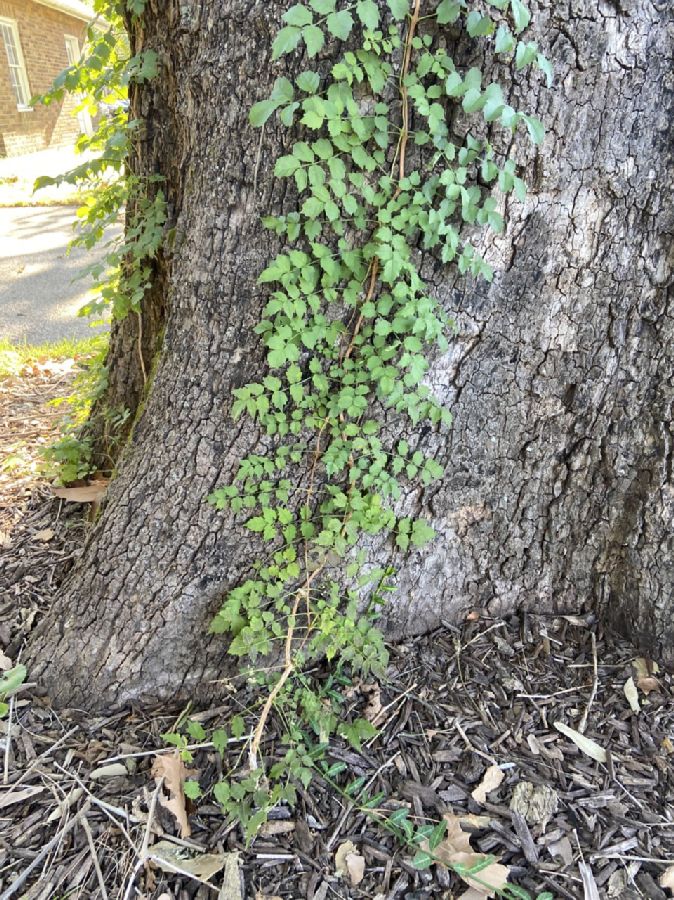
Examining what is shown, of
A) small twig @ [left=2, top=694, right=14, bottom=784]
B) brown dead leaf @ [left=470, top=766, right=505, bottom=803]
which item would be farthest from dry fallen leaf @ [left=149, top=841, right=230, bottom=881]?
brown dead leaf @ [left=470, top=766, right=505, bottom=803]

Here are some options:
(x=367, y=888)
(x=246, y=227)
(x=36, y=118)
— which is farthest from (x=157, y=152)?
(x=36, y=118)

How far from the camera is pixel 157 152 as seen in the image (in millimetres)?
2082

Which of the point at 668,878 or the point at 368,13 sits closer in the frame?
the point at 368,13

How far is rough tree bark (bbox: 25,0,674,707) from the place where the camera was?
4.92ft

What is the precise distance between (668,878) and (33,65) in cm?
1950

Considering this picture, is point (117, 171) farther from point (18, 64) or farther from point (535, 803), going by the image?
point (18, 64)

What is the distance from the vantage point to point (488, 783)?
5.55 feet

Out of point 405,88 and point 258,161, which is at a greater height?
point 405,88

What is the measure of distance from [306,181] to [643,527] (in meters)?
1.40

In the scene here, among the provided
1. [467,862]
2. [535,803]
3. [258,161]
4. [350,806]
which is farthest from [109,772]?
[258,161]

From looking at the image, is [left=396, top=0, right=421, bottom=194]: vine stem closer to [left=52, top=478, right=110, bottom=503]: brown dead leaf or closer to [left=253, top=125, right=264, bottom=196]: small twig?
[left=253, top=125, right=264, bottom=196]: small twig

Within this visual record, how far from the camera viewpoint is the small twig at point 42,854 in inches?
58.6

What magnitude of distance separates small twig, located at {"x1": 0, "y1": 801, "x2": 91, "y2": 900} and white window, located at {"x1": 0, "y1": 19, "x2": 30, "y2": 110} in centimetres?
1709

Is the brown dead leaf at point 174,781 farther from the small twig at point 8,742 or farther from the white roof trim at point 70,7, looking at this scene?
the white roof trim at point 70,7
